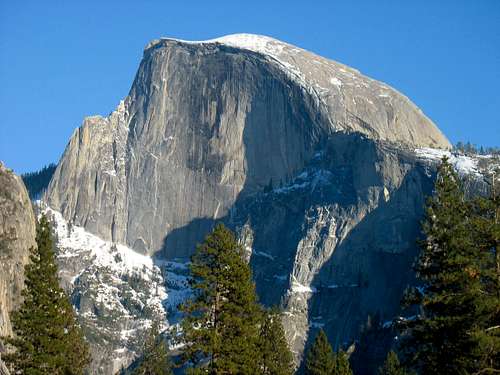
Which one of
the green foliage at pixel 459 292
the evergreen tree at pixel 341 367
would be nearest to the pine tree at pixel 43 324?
the green foliage at pixel 459 292

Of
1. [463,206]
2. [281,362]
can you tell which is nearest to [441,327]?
[463,206]

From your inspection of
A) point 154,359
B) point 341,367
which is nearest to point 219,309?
Answer: point 154,359

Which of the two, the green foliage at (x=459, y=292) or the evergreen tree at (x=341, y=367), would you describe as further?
the evergreen tree at (x=341, y=367)

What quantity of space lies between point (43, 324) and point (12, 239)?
91.2 metres

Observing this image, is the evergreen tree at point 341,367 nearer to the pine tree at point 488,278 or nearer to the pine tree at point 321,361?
the pine tree at point 321,361

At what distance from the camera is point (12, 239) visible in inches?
6284

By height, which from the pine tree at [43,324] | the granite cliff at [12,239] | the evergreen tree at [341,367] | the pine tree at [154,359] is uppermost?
the granite cliff at [12,239]

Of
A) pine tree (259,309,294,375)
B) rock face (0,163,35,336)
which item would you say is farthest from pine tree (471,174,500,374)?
rock face (0,163,35,336)

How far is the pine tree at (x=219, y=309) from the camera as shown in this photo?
6512 centimetres

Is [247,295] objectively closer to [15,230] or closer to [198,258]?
[198,258]

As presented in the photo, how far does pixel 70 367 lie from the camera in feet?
245

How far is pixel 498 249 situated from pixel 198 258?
18262 millimetres

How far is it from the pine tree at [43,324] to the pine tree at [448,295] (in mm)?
22077

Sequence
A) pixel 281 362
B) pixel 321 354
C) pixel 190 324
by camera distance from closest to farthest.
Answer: pixel 190 324, pixel 281 362, pixel 321 354
